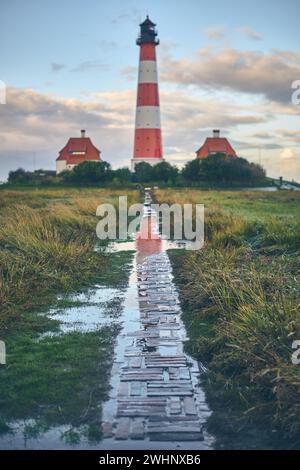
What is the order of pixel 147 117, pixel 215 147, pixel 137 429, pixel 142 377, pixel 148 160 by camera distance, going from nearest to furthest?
pixel 137 429 < pixel 142 377 < pixel 147 117 < pixel 148 160 < pixel 215 147

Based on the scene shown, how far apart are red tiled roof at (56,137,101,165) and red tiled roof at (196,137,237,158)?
1097 cm

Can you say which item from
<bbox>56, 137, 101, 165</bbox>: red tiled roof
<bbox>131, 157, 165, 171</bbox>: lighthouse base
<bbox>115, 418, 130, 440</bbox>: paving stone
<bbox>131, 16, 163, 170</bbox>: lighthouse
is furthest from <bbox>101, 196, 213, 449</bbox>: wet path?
<bbox>56, 137, 101, 165</bbox>: red tiled roof

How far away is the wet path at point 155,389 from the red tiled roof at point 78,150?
5728 centimetres

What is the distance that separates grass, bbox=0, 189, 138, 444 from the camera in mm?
4449

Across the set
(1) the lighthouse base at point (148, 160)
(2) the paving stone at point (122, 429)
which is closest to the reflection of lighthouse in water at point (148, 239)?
(2) the paving stone at point (122, 429)

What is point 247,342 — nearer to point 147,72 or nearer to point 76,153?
point 147,72

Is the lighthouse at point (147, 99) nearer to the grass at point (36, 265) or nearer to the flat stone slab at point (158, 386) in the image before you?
the grass at point (36, 265)

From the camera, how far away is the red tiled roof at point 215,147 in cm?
6212

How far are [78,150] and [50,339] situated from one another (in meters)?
59.8

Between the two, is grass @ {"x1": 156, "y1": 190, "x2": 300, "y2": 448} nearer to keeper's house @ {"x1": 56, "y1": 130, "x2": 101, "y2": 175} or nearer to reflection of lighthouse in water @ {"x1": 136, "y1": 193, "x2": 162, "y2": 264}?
reflection of lighthouse in water @ {"x1": 136, "y1": 193, "x2": 162, "y2": 264}

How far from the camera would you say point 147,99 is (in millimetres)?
48438

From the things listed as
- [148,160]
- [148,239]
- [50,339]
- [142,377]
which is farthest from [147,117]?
[142,377]
